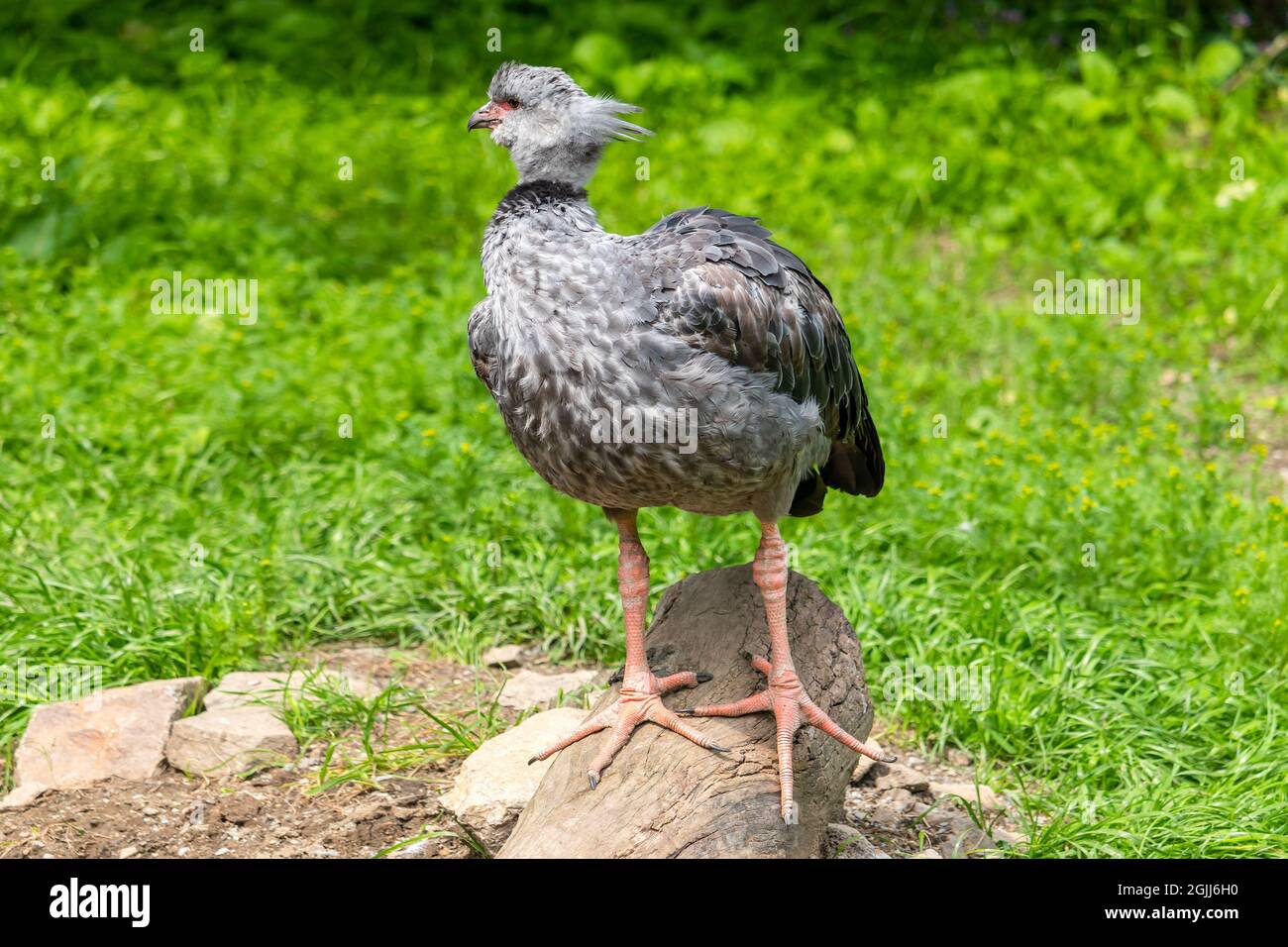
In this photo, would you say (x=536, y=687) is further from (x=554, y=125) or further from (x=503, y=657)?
(x=554, y=125)

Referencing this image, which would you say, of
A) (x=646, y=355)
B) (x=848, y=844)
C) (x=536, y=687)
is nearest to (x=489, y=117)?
(x=646, y=355)

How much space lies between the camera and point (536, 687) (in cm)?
448

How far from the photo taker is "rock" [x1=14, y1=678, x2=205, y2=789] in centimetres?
402

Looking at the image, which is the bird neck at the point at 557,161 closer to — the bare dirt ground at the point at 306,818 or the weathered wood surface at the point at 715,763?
the weathered wood surface at the point at 715,763

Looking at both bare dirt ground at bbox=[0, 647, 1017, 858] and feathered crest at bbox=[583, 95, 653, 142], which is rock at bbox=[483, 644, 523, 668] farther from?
feathered crest at bbox=[583, 95, 653, 142]

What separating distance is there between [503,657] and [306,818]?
0.99 m

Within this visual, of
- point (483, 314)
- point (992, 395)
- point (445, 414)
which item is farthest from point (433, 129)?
point (483, 314)

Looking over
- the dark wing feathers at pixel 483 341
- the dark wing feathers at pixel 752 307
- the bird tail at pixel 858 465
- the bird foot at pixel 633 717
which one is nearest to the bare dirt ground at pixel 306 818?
the bird foot at pixel 633 717

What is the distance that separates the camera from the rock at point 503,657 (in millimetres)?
4676

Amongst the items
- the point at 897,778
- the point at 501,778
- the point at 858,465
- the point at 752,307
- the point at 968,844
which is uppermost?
the point at 752,307

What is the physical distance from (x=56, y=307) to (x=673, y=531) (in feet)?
10.3

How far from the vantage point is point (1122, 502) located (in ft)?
17.0

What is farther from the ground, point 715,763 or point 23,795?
point 715,763

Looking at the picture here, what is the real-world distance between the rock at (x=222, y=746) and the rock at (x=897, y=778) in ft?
5.26
